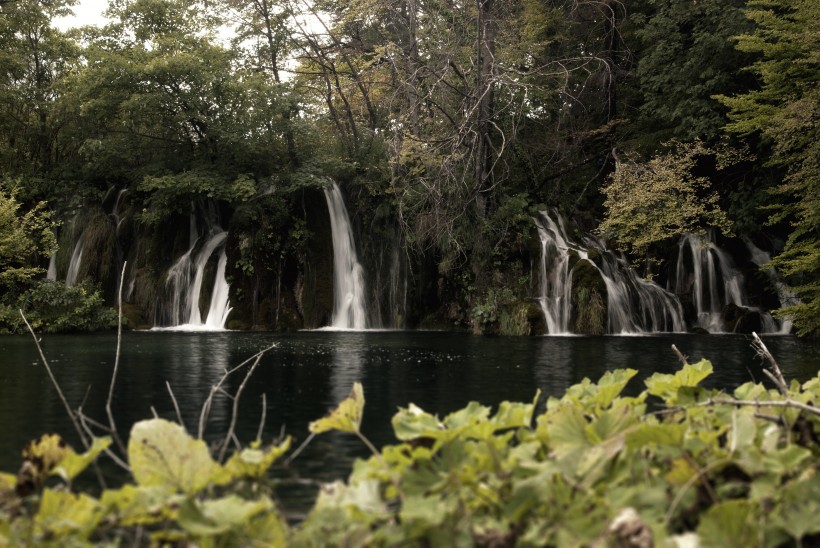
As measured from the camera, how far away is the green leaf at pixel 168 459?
6.23ft

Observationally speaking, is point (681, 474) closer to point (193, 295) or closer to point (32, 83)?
point (193, 295)

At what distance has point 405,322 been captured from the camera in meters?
22.6

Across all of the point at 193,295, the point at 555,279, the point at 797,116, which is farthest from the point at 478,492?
the point at 193,295

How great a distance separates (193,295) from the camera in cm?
2266

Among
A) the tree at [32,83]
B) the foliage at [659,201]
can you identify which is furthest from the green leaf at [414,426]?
the tree at [32,83]

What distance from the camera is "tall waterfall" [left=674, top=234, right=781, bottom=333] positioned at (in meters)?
20.6

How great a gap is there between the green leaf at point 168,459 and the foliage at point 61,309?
20.7m

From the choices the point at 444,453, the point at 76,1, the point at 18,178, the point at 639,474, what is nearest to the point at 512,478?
the point at 444,453

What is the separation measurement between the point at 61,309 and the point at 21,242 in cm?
236

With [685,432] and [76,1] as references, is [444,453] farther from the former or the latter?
[76,1]

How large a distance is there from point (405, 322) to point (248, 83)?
8541 millimetres

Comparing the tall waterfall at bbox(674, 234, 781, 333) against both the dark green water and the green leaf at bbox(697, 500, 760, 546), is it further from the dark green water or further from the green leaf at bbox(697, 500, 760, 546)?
the green leaf at bbox(697, 500, 760, 546)

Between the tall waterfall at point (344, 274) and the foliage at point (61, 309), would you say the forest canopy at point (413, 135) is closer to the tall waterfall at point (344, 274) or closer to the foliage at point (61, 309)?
the tall waterfall at point (344, 274)

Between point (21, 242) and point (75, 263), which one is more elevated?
point (21, 242)
